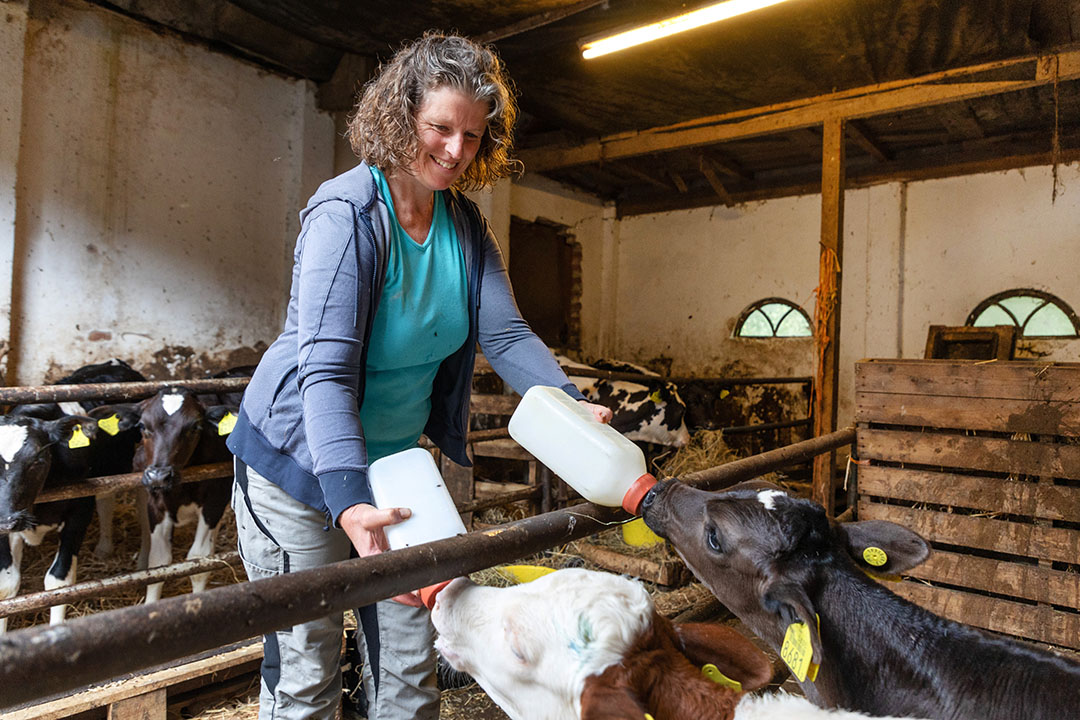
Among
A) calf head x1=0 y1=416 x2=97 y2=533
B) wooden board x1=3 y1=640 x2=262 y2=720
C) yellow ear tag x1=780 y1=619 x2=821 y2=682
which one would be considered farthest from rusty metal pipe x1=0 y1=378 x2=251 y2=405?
yellow ear tag x1=780 y1=619 x2=821 y2=682

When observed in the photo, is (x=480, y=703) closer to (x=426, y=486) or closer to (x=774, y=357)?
(x=426, y=486)

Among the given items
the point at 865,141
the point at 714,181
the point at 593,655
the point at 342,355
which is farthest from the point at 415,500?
the point at 714,181

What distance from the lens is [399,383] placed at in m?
1.66

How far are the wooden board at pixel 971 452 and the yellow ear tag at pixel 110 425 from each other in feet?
13.3

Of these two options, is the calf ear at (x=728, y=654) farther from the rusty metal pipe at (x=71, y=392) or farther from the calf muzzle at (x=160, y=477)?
the calf muzzle at (x=160, y=477)

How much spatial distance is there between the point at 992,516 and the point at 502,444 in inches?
132

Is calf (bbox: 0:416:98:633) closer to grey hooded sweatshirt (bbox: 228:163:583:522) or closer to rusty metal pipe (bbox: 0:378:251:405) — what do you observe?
rusty metal pipe (bbox: 0:378:251:405)

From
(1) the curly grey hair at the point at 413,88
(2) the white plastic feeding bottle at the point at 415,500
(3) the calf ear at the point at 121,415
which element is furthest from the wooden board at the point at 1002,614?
(3) the calf ear at the point at 121,415

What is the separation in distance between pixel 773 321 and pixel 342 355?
8.81 m

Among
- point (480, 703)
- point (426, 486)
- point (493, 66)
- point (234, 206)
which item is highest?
point (234, 206)

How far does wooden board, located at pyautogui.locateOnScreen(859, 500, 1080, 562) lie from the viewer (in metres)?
3.37

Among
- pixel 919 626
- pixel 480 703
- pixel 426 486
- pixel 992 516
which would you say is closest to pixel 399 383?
pixel 426 486

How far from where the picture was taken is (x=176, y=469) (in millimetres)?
3600

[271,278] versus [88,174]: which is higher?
[88,174]
